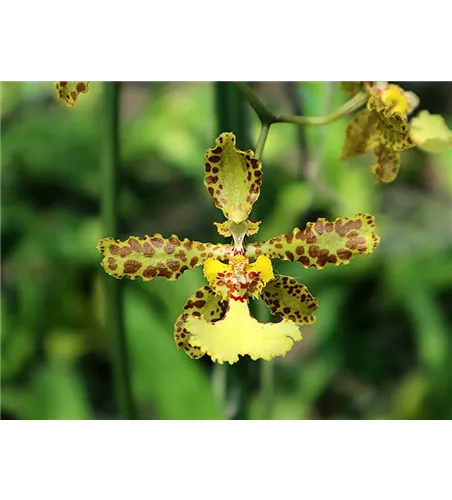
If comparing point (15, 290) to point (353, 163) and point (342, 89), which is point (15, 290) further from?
point (342, 89)

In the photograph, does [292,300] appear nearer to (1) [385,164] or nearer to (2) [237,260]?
(2) [237,260]

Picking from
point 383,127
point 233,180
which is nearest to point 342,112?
point 383,127

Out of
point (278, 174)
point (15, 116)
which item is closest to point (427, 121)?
point (278, 174)

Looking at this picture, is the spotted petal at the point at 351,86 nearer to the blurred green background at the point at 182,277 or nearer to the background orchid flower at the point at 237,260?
the background orchid flower at the point at 237,260

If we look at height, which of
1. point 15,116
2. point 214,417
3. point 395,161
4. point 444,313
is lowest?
point 214,417

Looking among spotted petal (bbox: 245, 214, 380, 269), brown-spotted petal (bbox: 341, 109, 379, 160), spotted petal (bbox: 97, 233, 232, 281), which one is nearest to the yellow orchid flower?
brown-spotted petal (bbox: 341, 109, 379, 160)

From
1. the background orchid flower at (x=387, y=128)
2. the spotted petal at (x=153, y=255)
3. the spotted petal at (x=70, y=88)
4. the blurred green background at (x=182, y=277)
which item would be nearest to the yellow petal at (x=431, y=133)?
the background orchid flower at (x=387, y=128)
